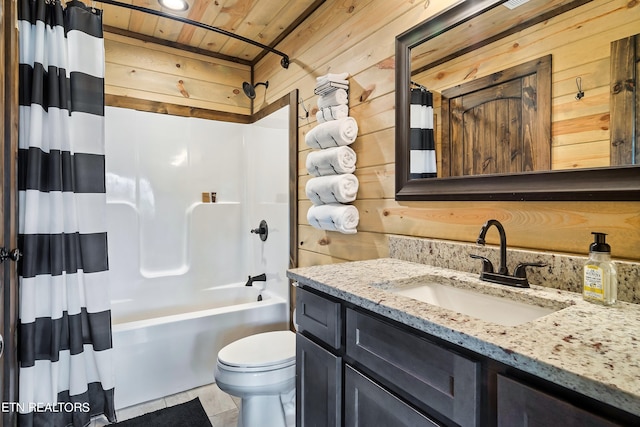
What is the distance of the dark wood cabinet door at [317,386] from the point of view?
0.99 metres

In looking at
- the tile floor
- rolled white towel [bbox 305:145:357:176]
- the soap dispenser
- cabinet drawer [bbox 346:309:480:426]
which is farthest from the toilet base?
the soap dispenser

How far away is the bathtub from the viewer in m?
1.95

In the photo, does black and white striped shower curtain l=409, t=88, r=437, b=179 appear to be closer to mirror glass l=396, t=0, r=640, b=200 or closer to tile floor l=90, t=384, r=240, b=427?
mirror glass l=396, t=0, r=640, b=200

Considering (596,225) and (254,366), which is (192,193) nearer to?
(254,366)

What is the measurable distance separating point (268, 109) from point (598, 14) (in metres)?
2.16

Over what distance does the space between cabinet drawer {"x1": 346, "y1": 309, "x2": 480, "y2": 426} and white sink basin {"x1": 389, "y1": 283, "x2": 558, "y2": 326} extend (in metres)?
0.24

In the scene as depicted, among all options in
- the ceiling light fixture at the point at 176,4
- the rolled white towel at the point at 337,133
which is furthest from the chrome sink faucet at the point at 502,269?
the ceiling light fixture at the point at 176,4

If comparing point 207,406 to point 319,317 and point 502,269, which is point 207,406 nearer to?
point 319,317

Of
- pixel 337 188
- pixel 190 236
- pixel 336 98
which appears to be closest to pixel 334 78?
pixel 336 98

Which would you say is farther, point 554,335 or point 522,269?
point 522,269

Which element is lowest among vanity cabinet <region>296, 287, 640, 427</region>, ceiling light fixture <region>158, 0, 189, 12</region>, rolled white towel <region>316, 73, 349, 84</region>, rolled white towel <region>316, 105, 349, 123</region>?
vanity cabinet <region>296, 287, 640, 427</region>

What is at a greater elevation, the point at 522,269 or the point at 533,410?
the point at 522,269

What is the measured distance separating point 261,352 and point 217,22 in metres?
2.16

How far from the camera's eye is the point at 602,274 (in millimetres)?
790
